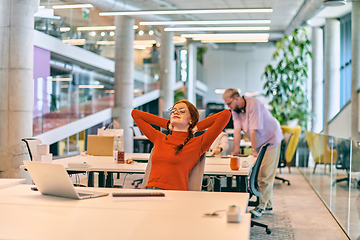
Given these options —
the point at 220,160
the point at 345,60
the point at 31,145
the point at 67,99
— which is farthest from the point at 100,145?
the point at 345,60

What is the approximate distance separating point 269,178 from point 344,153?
0.95 metres

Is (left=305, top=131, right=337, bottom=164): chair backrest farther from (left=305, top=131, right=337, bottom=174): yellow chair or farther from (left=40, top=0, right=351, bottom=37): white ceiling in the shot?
(left=40, top=0, right=351, bottom=37): white ceiling

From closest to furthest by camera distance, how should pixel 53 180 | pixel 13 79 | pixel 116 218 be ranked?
pixel 116 218 → pixel 53 180 → pixel 13 79

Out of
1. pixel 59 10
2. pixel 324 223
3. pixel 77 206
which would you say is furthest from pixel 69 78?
pixel 77 206

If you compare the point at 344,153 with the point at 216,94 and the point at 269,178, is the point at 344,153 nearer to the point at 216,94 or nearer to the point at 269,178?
the point at 269,178

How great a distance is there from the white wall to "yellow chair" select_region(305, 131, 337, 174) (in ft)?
45.0

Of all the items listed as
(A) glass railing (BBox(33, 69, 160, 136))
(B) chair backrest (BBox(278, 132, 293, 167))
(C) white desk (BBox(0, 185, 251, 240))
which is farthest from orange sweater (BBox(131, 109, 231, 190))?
(A) glass railing (BBox(33, 69, 160, 136))

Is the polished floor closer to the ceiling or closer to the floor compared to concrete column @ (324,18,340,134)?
closer to the floor

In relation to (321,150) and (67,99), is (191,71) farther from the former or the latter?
(321,150)

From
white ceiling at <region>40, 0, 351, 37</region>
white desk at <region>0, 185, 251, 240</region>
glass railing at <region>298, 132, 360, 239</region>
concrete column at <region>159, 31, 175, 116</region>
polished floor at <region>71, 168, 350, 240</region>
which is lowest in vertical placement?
polished floor at <region>71, 168, 350, 240</region>

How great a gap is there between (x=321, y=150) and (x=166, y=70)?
919cm

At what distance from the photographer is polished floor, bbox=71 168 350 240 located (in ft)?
14.1

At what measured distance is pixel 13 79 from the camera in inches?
259

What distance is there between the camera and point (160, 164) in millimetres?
2893
